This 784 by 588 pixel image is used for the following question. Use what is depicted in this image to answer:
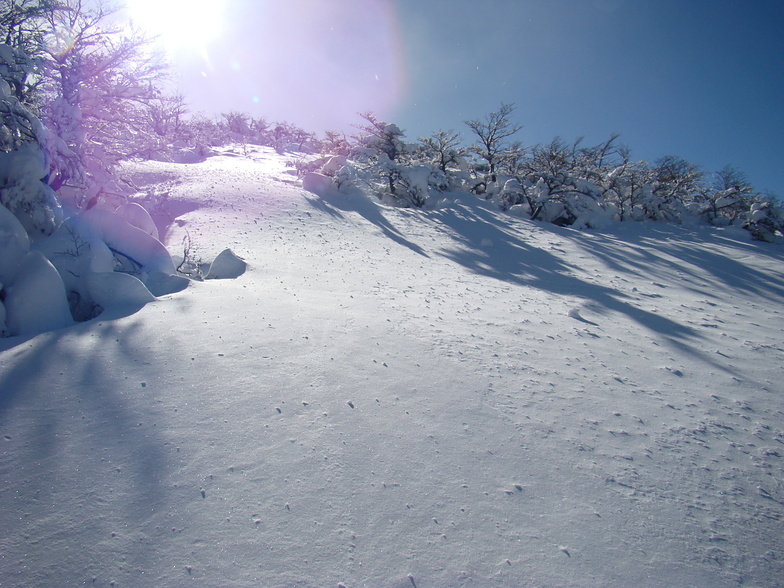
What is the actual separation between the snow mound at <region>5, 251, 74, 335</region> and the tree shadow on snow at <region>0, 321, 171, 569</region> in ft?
1.42

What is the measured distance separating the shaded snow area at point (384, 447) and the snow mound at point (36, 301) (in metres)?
0.30

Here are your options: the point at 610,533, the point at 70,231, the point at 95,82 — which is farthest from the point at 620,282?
the point at 95,82

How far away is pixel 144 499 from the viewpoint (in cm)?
168

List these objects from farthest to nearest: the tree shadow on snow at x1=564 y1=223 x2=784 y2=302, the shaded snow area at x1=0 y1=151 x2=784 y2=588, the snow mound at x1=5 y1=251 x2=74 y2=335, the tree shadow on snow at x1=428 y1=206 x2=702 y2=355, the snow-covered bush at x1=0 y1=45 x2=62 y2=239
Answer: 1. the tree shadow on snow at x1=564 y1=223 x2=784 y2=302
2. the tree shadow on snow at x1=428 y1=206 x2=702 y2=355
3. the snow-covered bush at x1=0 y1=45 x2=62 y2=239
4. the snow mound at x1=5 y1=251 x2=74 y2=335
5. the shaded snow area at x1=0 y1=151 x2=784 y2=588

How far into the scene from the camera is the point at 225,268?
17.3ft

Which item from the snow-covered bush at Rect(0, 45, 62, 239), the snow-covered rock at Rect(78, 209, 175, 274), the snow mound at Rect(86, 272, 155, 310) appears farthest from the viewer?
the snow-covered rock at Rect(78, 209, 175, 274)

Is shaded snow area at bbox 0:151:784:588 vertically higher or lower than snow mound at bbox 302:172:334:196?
lower

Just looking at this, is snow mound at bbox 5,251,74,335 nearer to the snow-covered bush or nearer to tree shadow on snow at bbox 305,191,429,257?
the snow-covered bush

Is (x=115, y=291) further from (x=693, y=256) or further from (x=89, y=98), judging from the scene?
(x=693, y=256)

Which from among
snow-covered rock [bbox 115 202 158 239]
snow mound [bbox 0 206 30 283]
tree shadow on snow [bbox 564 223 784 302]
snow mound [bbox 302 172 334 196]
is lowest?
snow mound [bbox 0 206 30 283]

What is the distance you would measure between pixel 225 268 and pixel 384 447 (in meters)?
4.18

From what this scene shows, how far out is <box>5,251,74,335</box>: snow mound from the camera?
3.06 meters

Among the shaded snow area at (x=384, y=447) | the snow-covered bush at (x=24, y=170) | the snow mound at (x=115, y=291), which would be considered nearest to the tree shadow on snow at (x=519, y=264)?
the shaded snow area at (x=384, y=447)

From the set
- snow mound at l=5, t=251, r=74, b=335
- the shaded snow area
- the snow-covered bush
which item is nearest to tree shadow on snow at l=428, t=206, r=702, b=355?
the shaded snow area
